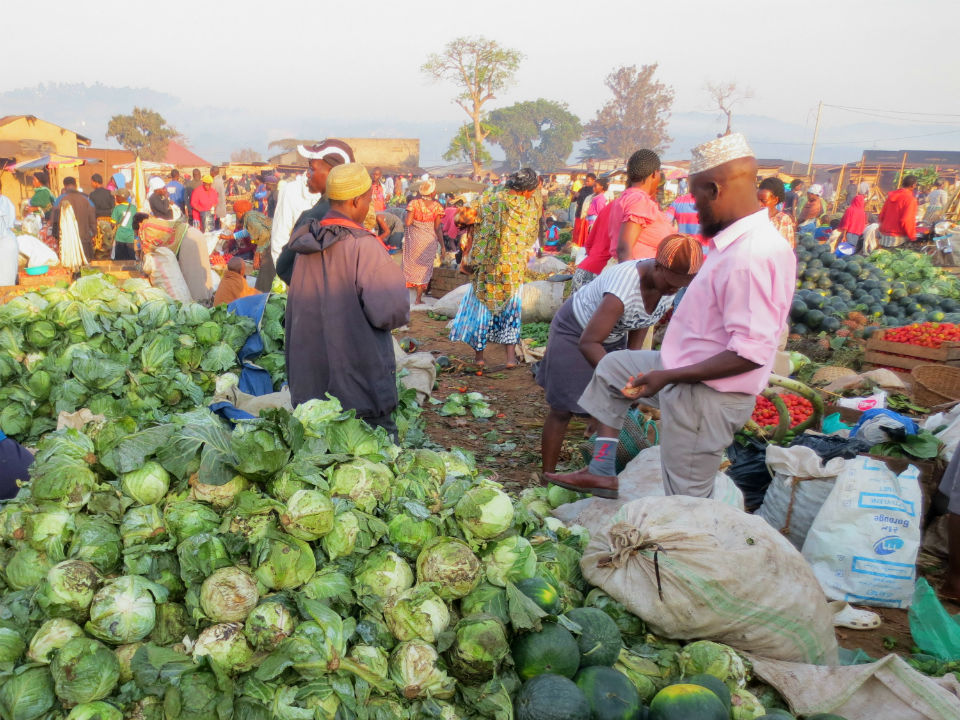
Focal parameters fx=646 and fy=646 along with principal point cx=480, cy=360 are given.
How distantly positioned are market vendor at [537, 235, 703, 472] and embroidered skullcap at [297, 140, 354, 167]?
78.0 inches

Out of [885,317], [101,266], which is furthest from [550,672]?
[101,266]

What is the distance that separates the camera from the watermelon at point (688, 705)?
67.8 inches

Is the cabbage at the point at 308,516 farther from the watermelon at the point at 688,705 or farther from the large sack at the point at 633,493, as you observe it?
the large sack at the point at 633,493

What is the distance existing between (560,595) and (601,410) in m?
1.23

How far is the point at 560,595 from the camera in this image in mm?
2236

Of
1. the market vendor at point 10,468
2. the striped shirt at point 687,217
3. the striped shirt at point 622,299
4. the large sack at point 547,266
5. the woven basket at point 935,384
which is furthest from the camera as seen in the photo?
the large sack at point 547,266

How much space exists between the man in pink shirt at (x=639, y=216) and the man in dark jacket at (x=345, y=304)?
232 cm

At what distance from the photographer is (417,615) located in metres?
1.87

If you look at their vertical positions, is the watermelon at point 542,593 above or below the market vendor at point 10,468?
above

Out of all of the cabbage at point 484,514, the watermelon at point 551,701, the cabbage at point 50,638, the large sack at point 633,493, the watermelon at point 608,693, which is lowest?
the large sack at point 633,493

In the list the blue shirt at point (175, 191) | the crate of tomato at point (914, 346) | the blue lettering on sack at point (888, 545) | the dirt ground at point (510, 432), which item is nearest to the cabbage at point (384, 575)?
the dirt ground at point (510, 432)

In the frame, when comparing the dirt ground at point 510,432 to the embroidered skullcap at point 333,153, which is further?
the embroidered skullcap at point 333,153

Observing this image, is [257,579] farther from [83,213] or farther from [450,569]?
[83,213]

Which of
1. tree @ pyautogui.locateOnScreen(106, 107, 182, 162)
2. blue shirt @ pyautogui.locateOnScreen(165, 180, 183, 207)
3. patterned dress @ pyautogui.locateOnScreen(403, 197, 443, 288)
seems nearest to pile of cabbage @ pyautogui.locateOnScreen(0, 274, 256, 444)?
patterned dress @ pyautogui.locateOnScreen(403, 197, 443, 288)
